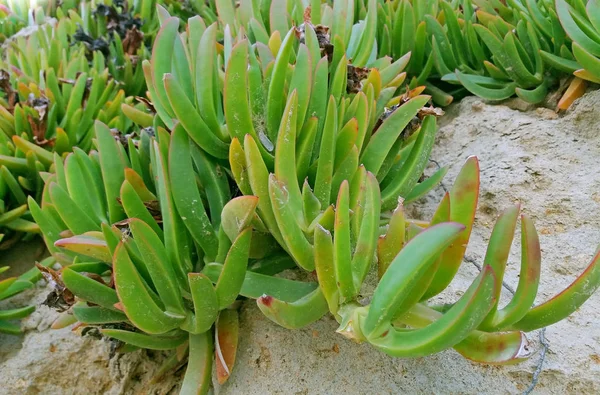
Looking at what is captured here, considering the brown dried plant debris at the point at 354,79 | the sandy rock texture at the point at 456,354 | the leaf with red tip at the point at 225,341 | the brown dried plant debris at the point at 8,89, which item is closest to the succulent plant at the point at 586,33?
the sandy rock texture at the point at 456,354

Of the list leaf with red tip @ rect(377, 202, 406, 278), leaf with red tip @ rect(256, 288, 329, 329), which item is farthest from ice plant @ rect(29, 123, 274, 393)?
leaf with red tip @ rect(377, 202, 406, 278)

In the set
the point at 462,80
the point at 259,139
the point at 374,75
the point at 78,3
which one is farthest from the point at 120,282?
the point at 78,3

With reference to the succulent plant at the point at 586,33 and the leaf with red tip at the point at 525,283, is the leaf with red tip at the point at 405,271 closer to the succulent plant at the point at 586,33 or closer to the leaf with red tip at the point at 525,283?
the leaf with red tip at the point at 525,283

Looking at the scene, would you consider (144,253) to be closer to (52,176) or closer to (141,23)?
(52,176)

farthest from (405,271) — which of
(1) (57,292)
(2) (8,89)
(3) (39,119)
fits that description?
(2) (8,89)

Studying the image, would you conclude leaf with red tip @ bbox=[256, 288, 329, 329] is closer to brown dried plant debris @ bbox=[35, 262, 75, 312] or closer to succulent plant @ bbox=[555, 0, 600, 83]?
brown dried plant debris @ bbox=[35, 262, 75, 312]

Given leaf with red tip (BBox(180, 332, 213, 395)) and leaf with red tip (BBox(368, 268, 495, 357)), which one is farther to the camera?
leaf with red tip (BBox(180, 332, 213, 395))
